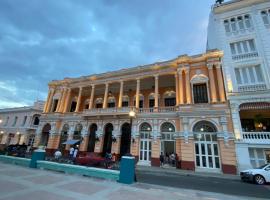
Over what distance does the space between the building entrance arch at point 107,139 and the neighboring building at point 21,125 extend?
69.8 feet

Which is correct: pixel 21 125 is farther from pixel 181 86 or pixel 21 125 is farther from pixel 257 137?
pixel 257 137

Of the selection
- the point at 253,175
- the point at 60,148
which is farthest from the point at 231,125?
the point at 60,148

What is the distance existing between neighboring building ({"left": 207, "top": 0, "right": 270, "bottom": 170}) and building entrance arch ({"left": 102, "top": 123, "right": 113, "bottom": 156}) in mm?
15059

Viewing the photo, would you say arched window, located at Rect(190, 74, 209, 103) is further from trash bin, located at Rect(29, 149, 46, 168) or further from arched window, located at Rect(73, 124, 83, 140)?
Answer: arched window, located at Rect(73, 124, 83, 140)

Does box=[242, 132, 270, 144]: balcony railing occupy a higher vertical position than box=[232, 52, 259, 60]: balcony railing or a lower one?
lower

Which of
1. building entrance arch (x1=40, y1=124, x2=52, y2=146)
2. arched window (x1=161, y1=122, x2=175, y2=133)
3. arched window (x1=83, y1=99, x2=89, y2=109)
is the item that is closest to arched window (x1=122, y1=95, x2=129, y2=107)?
arched window (x1=83, y1=99, x2=89, y2=109)

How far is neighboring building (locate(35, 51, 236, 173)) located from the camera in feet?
50.2

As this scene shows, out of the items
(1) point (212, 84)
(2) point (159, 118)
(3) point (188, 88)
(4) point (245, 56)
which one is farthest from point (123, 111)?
(4) point (245, 56)

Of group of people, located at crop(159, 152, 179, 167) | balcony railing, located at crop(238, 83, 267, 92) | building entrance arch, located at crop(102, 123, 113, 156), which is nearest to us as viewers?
balcony railing, located at crop(238, 83, 267, 92)

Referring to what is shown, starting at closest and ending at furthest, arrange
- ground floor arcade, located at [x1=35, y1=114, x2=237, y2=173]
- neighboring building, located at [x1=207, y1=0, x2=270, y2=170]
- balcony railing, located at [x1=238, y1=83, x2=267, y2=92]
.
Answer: neighboring building, located at [x1=207, y1=0, x2=270, y2=170]
ground floor arcade, located at [x1=35, y1=114, x2=237, y2=173]
balcony railing, located at [x1=238, y1=83, x2=267, y2=92]

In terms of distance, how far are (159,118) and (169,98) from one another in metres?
4.87

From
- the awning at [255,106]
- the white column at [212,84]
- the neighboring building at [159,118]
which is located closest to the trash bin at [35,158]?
the neighboring building at [159,118]

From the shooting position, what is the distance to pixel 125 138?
66.1 feet

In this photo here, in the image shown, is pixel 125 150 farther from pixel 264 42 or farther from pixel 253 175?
pixel 264 42
